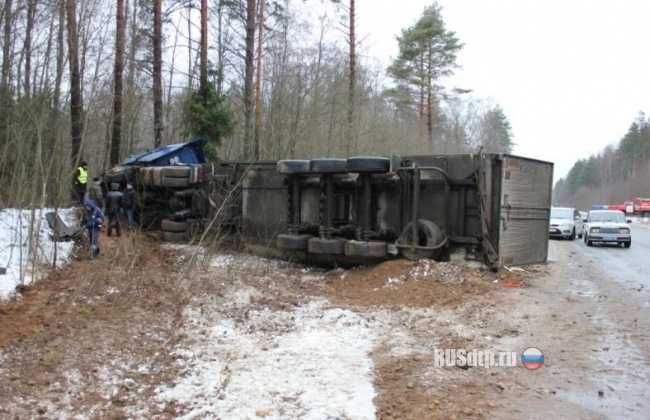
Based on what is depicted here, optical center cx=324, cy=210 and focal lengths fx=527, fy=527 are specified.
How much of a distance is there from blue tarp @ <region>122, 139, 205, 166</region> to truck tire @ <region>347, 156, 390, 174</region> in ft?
22.4

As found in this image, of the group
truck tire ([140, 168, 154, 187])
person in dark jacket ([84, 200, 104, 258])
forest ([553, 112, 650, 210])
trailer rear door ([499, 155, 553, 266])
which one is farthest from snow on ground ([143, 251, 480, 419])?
forest ([553, 112, 650, 210])

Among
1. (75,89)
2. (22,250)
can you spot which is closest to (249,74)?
(75,89)

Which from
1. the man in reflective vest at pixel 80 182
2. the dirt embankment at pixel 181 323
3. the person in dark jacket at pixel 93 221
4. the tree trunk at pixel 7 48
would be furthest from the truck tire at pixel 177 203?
the tree trunk at pixel 7 48

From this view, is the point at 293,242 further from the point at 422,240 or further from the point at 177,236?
the point at 177,236

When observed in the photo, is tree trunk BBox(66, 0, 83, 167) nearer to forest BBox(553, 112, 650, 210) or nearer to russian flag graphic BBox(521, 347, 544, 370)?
russian flag graphic BBox(521, 347, 544, 370)

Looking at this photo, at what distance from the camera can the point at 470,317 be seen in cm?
709

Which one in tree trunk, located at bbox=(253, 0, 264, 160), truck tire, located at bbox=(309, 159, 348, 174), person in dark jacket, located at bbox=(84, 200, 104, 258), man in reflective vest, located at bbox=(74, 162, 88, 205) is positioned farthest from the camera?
tree trunk, located at bbox=(253, 0, 264, 160)

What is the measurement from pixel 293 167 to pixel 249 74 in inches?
429

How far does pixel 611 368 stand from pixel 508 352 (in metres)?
0.97

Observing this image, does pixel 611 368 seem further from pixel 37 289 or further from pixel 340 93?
pixel 340 93

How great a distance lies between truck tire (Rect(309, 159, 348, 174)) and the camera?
10328 mm

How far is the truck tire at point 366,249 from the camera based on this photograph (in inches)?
385

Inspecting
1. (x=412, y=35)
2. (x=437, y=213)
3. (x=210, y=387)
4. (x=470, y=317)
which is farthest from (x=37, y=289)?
(x=412, y=35)

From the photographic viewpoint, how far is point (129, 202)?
13461 mm
